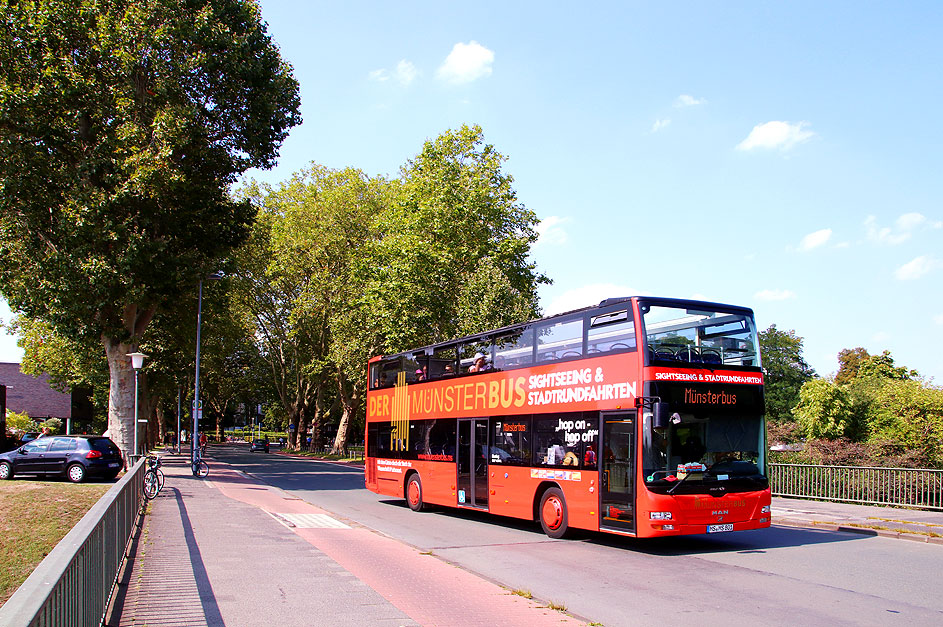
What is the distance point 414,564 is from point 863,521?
10774mm

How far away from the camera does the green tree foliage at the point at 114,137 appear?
24172 millimetres

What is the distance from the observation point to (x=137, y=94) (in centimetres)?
2561

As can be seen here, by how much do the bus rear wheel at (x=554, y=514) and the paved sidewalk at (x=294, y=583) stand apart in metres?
2.89

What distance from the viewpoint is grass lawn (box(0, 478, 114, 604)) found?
1220cm

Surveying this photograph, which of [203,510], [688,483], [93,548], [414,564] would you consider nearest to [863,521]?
[688,483]

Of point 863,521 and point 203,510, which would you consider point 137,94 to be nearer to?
point 203,510

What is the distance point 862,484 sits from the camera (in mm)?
20156

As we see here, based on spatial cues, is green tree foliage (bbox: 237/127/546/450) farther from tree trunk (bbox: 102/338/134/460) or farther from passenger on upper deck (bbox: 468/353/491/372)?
passenger on upper deck (bbox: 468/353/491/372)

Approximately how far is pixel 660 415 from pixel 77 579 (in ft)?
26.5

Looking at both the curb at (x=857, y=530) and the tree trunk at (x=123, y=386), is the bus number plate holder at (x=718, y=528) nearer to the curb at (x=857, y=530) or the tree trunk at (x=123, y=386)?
the curb at (x=857, y=530)

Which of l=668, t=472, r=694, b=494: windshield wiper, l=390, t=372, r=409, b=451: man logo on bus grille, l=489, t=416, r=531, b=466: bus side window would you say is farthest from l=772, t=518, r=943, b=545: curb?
l=390, t=372, r=409, b=451: man logo on bus grille

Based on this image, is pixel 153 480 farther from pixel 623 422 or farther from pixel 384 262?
pixel 384 262

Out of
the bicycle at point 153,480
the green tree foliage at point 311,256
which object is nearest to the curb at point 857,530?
the bicycle at point 153,480

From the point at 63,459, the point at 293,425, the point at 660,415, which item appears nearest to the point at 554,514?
the point at 660,415
